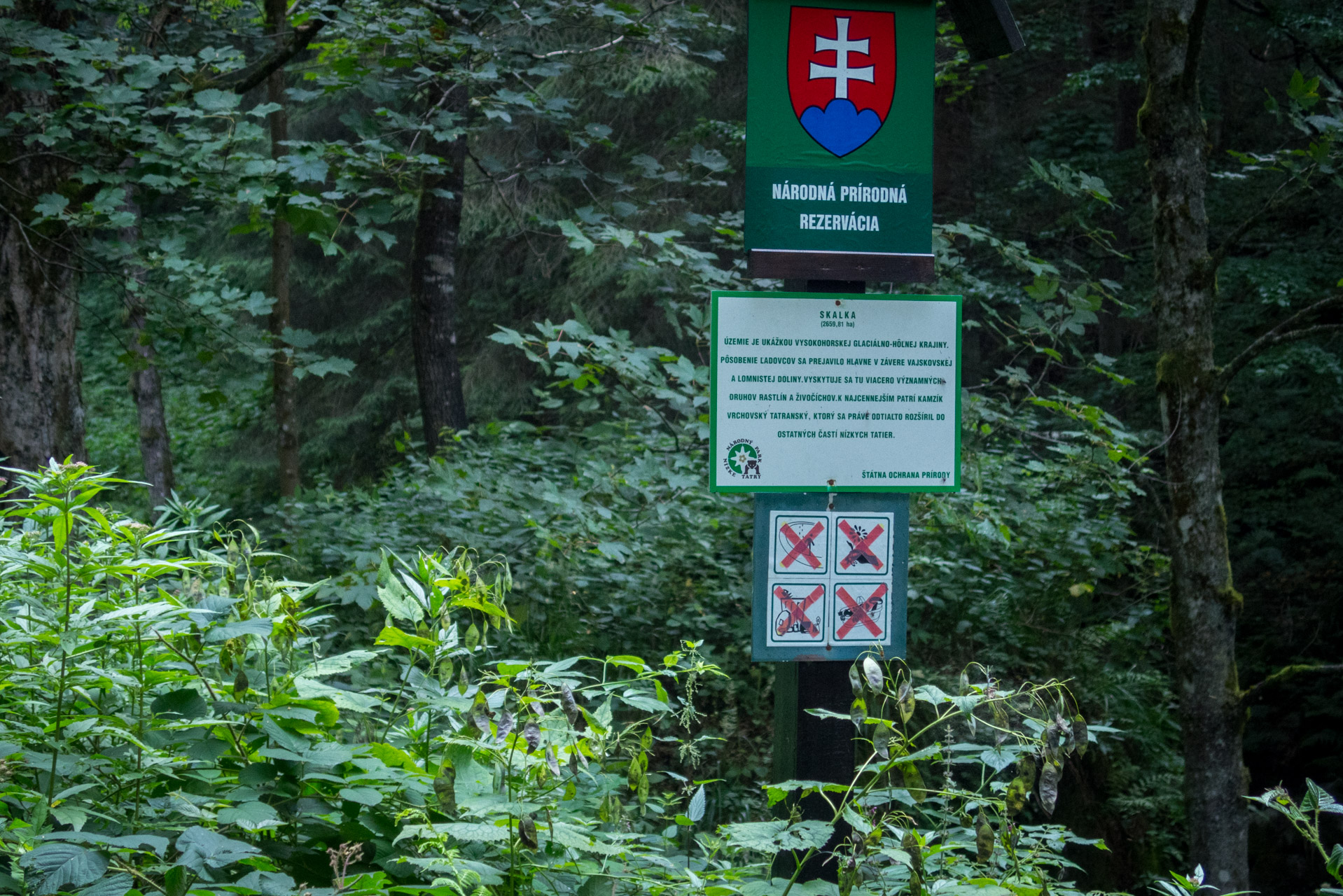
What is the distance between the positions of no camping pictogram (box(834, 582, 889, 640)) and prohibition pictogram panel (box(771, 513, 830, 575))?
0.09 metres

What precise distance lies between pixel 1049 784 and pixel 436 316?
373 inches

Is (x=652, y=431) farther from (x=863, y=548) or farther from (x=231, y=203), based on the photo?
(x=863, y=548)

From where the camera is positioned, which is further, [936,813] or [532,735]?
[936,813]

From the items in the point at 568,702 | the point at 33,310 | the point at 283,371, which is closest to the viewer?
the point at 568,702

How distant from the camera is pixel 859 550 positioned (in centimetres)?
272

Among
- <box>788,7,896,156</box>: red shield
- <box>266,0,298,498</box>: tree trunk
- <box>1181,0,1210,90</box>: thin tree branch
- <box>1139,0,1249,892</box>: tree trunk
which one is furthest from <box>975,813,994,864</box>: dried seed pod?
<box>266,0,298,498</box>: tree trunk

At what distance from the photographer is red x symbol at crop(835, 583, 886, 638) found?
8.86ft

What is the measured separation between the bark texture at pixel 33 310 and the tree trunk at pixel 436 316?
13.6 ft

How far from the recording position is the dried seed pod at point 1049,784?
1.86 meters

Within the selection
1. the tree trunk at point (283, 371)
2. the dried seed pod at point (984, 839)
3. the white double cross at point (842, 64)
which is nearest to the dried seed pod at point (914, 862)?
the dried seed pod at point (984, 839)

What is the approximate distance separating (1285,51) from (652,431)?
25.6ft

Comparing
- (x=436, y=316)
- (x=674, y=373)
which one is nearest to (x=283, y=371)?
(x=436, y=316)

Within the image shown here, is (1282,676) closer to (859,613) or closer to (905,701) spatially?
(859,613)

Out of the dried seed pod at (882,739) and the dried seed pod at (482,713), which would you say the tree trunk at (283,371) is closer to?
the dried seed pod at (482,713)
